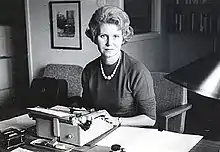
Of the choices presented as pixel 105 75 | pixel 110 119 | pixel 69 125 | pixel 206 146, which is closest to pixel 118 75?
pixel 105 75

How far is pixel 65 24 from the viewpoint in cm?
125

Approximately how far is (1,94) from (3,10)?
0.32 m

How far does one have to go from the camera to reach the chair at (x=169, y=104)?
1.11 meters

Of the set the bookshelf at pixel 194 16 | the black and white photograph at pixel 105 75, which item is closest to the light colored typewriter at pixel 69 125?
the black and white photograph at pixel 105 75

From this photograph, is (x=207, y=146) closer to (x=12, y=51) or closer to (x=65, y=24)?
(x=65, y=24)

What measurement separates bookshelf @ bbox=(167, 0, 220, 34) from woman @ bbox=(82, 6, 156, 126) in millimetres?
158

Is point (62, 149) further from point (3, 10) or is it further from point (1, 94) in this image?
point (3, 10)

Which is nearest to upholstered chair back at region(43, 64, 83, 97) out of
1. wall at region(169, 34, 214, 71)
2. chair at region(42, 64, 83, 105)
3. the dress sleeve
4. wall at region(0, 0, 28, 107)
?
chair at region(42, 64, 83, 105)

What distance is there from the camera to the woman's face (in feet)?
3.82

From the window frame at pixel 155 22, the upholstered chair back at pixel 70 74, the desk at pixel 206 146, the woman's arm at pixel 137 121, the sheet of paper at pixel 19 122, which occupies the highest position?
the window frame at pixel 155 22

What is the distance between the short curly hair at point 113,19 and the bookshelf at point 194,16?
0.15 metres

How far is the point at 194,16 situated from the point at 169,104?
33 centimetres

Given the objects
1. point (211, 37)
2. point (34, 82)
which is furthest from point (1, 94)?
point (211, 37)

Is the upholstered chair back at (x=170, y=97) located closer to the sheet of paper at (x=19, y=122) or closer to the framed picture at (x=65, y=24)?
the framed picture at (x=65, y=24)
